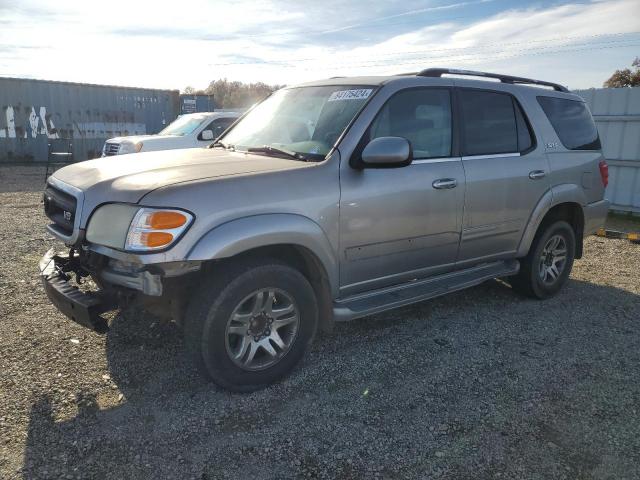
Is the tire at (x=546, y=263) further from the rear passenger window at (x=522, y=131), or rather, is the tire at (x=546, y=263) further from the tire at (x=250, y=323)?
the tire at (x=250, y=323)

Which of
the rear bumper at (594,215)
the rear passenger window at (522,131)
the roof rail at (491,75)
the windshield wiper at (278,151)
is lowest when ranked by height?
the rear bumper at (594,215)

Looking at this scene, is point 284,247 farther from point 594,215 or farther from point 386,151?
point 594,215

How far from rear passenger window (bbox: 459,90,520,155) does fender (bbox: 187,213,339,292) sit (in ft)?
5.32

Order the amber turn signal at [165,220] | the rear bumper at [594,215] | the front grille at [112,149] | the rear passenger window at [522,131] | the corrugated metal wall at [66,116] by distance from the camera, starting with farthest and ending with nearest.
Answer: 1. the corrugated metal wall at [66,116]
2. the front grille at [112,149]
3. the rear bumper at [594,215]
4. the rear passenger window at [522,131]
5. the amber turn signal at [165,220]

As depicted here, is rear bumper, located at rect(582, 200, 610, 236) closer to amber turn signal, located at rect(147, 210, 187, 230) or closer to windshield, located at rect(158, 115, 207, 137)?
amber turn signal, located at rect(147, 210, 187, 230)

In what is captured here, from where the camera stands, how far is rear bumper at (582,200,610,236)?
205 inches

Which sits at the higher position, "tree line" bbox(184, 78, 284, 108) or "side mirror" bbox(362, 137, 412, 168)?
"tree line" bbox(184, 78, 284, 108)

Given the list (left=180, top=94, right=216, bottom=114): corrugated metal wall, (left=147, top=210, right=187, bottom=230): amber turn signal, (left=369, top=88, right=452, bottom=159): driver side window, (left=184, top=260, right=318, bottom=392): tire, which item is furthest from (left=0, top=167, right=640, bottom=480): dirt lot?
(left=180, top=94, right=216, bottom=114): corrugated metal wall

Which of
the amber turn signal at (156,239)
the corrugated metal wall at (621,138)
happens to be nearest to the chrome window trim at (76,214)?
the amber turn signal at (156,239)

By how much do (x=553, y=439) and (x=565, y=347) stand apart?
1.38m

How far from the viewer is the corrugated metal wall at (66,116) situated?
60.1ft

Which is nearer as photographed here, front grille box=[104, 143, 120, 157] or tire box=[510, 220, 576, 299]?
tire box=[510, 220, 576, 299]

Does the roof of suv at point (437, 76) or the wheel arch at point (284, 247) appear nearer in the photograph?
the wheel arch at point (284, 247)

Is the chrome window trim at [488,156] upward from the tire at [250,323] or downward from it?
upward
